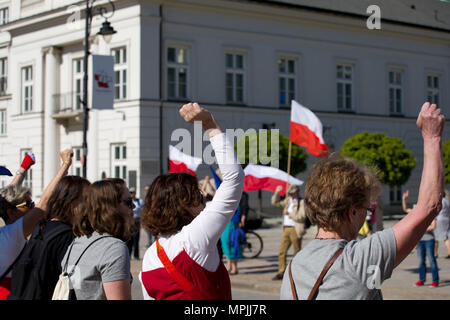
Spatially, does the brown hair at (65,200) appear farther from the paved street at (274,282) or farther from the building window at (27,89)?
the building window at (27,89)

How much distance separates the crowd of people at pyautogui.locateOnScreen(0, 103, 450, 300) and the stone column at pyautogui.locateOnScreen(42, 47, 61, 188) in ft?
98.6

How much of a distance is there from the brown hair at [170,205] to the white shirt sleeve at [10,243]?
878 millimetres

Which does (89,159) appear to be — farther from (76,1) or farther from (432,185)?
(432,185)

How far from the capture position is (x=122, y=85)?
31.1m

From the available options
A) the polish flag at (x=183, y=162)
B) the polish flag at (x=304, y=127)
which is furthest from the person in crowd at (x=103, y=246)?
the polish flag at (x=183, y=162)

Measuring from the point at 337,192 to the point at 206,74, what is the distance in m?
29.2

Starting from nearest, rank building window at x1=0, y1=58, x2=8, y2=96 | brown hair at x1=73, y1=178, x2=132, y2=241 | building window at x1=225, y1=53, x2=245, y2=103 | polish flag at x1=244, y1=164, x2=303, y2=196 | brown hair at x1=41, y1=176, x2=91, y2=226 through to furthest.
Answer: brown hair at x1=73, y1=178, x2=132, y2=241, brown hair at x1=41, y1=176, x2=91, y2=226, polish flag at x1=244, y1=164, x2=303, y2=196, building window at x1=225, y1=53, x2=245, y2=103, building window at x1=0, y1=58, x2=8, y2=96

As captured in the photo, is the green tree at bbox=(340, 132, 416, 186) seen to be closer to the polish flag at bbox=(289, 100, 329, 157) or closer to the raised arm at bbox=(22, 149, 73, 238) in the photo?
the polish flag at bbox=(289, 100, 329, 157)

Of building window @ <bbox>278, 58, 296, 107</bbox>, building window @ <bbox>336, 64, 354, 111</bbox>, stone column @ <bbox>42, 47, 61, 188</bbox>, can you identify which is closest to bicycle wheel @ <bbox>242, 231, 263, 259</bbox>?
building window @ <bbox>278, 58, 296, 107</bbox>

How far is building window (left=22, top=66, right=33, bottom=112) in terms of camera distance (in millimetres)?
35625

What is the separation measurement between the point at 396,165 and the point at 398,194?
18.4ft

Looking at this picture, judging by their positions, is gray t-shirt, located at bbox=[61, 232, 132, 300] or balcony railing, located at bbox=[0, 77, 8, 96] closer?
gray t-shirt, located at bbox=[61, 232, 132, 300]

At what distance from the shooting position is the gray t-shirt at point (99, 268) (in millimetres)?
3432
